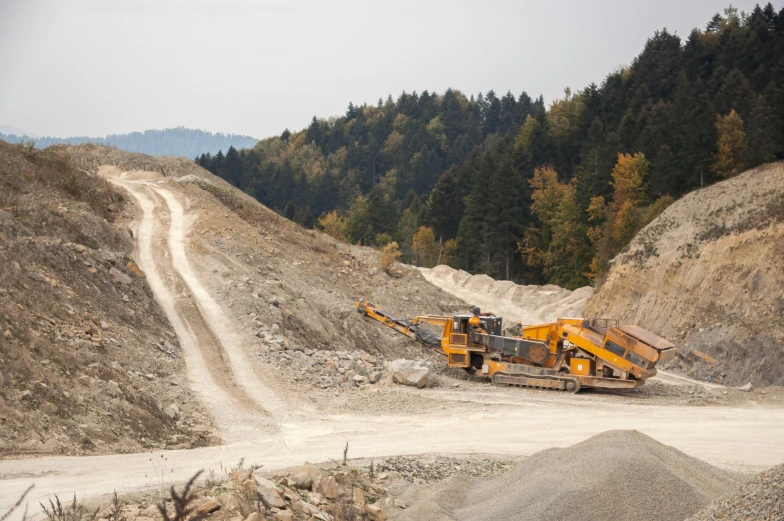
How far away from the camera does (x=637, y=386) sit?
21.6 m

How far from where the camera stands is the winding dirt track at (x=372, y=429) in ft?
40.7

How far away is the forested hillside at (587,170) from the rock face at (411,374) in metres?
25.8

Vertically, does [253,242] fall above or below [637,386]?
above

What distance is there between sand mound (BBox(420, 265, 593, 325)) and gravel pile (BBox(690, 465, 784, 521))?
33013 millimetres

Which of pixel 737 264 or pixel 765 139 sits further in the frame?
pixel 765 139

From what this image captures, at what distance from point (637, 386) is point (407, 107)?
5398 inches

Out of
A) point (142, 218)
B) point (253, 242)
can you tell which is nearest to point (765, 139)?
point (253, 242)

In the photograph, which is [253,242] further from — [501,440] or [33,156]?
[501,440]

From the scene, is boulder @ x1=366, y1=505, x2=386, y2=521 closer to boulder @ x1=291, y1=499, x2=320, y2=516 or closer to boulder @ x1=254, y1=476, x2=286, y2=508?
boulder @ x1=291, y1=499, x2=320, y2=516

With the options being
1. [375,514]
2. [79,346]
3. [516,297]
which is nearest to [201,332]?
[79,346]

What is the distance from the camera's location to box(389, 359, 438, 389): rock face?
70.5 ft

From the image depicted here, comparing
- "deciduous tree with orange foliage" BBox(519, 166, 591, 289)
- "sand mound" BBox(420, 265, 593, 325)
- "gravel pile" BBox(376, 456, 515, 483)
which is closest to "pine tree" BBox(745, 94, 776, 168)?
"sand mound" BBox(420, 265, 593, 325)

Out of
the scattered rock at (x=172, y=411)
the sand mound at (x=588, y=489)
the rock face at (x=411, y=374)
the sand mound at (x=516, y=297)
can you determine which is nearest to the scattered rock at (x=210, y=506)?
the sand mound at (x=588, y=489)

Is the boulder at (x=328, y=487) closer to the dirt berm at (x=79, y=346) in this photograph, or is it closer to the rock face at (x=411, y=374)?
the dirt berm at (x=79, y=346)
